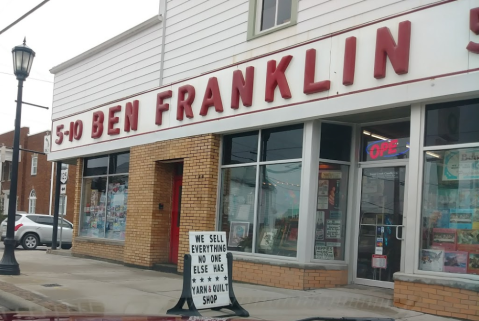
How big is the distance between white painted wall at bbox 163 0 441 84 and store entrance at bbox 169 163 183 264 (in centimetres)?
225

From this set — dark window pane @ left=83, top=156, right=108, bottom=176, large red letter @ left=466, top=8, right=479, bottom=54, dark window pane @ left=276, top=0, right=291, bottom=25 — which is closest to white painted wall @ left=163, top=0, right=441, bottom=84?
dark window pane @ left=276, top=0, right=291, bottom=25

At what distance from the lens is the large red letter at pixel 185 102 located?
38.4ft

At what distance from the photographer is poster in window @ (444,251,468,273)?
742cm

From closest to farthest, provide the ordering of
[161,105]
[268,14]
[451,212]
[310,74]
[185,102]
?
[451,212] → [310,74] → [268,14] → [185,102] → [161,105]

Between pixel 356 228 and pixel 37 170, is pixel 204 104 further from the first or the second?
pixel 37 170

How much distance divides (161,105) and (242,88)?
9.38 ft

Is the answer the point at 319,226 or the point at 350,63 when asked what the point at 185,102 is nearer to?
the point at 319,226

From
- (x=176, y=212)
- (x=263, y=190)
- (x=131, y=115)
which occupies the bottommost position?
(x=176, y=212)

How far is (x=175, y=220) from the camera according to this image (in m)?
13.1

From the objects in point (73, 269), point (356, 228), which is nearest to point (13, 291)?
point (73, 269)

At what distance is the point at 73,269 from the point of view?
12.7 m

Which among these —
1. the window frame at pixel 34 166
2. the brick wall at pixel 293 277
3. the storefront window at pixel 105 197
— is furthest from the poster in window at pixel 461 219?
the window frame at pixel 34 166

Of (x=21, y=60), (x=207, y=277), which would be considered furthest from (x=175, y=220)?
(x=207, y=277)

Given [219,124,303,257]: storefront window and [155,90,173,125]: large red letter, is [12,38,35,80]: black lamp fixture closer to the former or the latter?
[155,90,173,125]: large red letter
